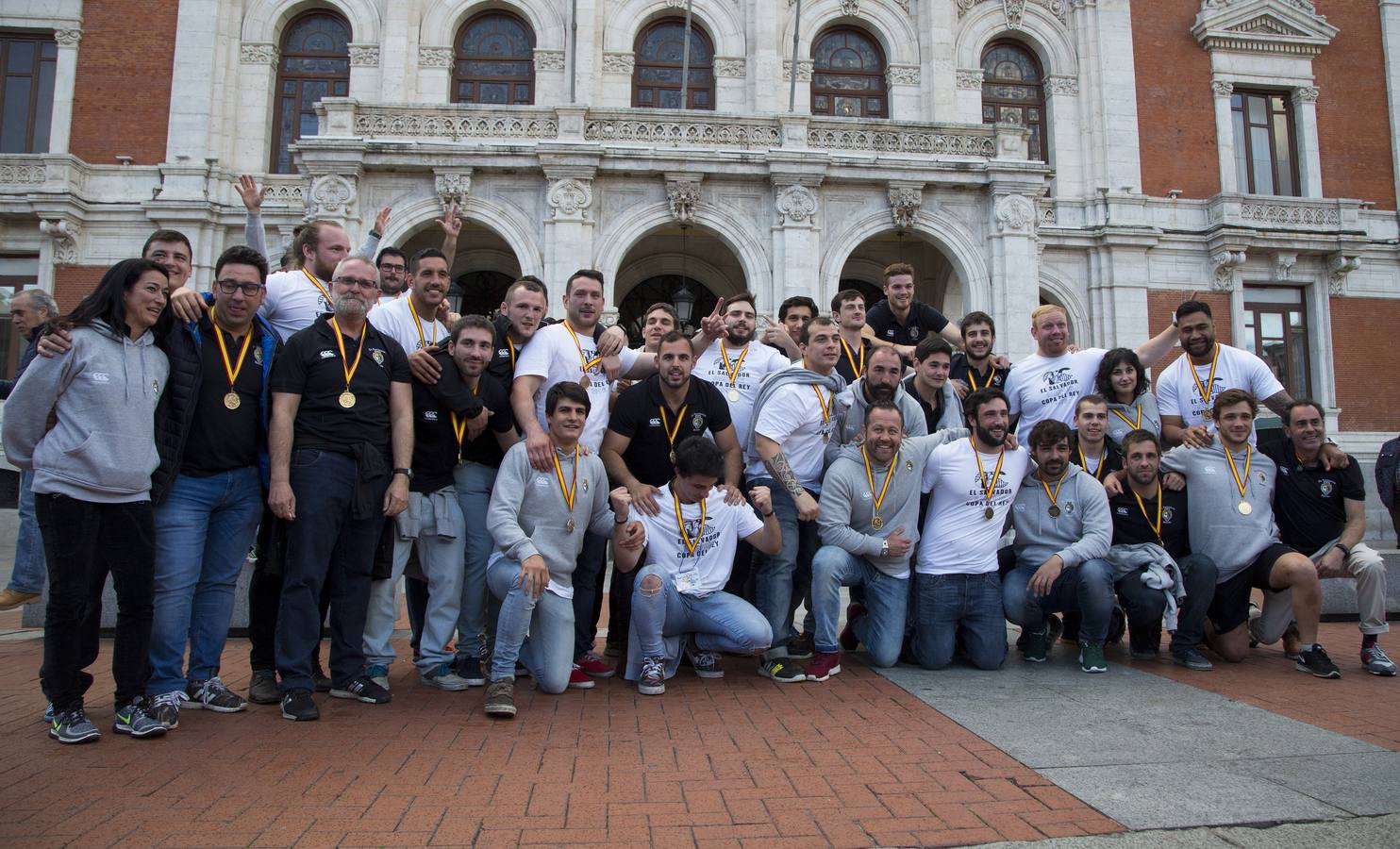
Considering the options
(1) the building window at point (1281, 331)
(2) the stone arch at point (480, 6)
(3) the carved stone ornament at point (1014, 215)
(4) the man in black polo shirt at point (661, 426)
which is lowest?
(4) the man in black polo shirt at point (661, 426)

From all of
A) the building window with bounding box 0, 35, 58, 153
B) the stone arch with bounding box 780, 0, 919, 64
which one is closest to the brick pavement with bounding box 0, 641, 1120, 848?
the stone arch with bounding box 780, 0, 919, 64

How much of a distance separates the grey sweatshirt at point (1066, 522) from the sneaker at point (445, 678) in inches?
151

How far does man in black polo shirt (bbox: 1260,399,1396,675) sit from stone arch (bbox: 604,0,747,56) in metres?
17.8

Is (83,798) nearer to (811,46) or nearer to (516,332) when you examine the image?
(516,332)

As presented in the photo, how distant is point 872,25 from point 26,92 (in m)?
20.8

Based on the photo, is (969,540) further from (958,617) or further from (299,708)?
(299,708)

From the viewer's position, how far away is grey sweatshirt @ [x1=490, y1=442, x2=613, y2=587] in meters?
4.98

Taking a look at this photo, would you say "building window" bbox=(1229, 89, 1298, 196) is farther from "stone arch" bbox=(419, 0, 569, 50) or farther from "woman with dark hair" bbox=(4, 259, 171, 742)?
"woman with dark hair" bbox=(4, 259, 171, 742)

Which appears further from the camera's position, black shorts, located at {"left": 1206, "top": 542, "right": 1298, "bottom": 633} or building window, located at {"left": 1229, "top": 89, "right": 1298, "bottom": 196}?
building window, located at {"left": 1229, "top": 89, "right": 1298, "bottom": 196}

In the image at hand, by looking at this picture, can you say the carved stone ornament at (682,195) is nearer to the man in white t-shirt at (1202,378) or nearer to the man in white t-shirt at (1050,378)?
the man in white t-shirt at (1050,378)

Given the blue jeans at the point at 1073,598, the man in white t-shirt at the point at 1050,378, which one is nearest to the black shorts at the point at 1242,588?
the blue jeans at the point at 1073,598

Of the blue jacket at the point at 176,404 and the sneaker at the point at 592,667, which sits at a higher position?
the blue jacket at the point at 176,404

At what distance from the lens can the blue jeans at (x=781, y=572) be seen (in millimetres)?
5730

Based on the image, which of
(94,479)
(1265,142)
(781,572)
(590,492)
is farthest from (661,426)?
(1265,142)
